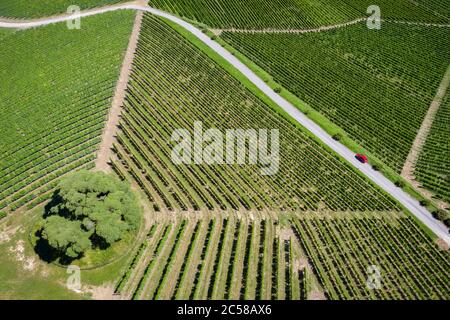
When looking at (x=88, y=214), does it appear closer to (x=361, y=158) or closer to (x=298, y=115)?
(x=298, y=115)

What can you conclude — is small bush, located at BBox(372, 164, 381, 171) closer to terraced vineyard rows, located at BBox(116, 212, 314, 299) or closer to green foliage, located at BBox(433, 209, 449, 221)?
green foliage, located at BBox(433, 209, 449, 221)

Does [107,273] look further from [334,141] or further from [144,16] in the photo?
[144,16]

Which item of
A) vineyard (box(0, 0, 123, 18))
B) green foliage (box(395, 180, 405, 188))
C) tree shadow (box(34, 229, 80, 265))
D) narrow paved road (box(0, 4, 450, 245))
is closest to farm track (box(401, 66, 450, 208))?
green foliage (box(395, 180, 405, 188))

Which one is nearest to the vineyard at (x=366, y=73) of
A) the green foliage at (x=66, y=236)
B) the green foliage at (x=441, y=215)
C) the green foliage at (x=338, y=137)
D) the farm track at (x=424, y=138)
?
the farm track at (x=424, y=138)

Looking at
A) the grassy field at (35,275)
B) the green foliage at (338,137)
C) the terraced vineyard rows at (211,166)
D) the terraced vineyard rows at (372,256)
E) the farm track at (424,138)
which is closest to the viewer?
the grassy field at (35,275)

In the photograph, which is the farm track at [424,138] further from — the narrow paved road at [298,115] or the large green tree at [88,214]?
the large green tree at [88,214]

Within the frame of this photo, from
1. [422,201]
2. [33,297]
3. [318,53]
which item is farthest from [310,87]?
[33,297]

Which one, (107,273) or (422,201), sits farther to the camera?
(422,201)
